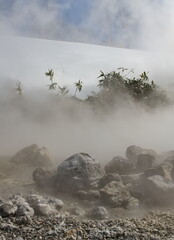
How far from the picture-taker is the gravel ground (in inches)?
405

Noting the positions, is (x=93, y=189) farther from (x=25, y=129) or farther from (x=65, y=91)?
(x=65, y=91)

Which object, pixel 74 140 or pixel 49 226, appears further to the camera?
pixel 74 140

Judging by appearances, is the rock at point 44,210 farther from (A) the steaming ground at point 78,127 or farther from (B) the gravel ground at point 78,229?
(A) the steaming ground at point 78,127

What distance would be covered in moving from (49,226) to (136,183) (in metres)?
6.35

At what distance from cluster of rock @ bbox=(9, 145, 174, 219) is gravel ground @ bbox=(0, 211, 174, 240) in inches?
88.1

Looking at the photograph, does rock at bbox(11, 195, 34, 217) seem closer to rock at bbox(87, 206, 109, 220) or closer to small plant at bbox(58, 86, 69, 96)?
rock at bbox(87, 206, 109, 220)

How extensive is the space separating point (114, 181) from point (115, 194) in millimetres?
906

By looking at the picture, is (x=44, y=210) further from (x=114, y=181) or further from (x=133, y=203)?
(x=114, y=181)

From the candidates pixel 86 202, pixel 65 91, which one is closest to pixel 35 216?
pixel 86 202

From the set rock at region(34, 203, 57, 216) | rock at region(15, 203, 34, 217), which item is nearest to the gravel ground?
rock at region(15, 203, 34, 217)

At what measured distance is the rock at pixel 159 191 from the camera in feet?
51.1

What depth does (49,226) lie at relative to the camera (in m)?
11.2

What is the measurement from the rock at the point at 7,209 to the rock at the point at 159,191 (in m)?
5.67

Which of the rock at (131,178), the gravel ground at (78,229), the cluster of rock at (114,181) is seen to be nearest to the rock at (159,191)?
the cluster of rock at (114,181)
